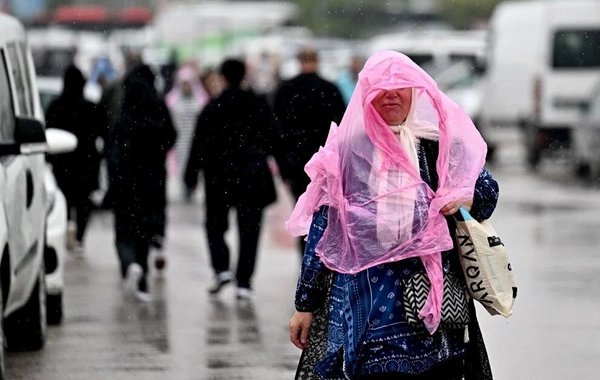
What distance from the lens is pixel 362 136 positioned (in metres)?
5.57

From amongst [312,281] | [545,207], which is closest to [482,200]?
[312,281]

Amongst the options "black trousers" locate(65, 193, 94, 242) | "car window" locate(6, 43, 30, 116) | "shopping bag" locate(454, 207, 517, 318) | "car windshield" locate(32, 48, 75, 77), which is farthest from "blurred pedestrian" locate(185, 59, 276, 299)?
"car windshield" locate(32, 48, 75, 77)

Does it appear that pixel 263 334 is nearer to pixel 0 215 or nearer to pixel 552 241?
pixel 0 215

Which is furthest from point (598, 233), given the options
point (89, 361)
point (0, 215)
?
point (0, 215)

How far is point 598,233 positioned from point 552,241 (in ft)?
3.36

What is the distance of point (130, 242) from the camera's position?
12.5 meters

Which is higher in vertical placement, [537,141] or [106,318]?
[106,318]

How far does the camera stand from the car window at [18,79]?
9.62m

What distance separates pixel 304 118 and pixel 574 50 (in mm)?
17559

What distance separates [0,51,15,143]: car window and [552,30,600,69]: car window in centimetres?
2030

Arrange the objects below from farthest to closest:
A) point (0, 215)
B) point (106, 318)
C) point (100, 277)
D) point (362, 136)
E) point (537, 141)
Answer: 1. point (537, 141)
2. point (100, 277)
3. point (106, 318)
4. point (0, 215)
5. point (362, 136)

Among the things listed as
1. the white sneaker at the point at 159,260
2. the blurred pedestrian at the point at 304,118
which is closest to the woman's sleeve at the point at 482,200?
the blurred pedestrian at the point at 304,118

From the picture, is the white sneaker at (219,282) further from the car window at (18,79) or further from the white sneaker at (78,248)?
the white sneaker at (78,248)

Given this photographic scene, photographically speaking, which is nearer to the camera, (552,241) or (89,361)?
(89,361)
